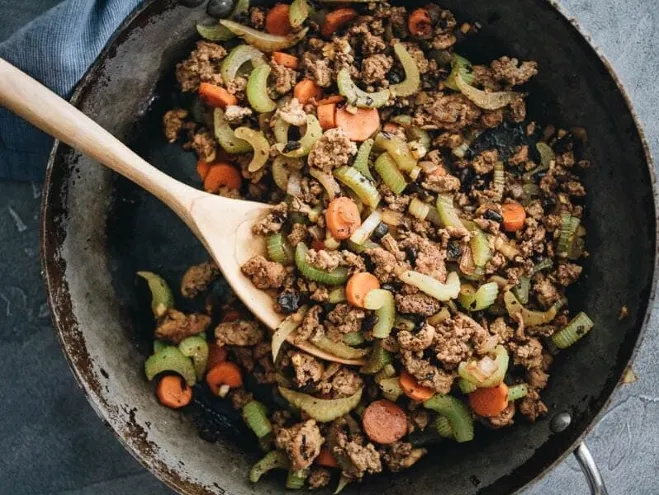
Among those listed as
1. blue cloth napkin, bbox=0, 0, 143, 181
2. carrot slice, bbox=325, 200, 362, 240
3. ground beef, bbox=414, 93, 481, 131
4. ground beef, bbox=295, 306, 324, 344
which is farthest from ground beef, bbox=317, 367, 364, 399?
blue cloth napkin, bbox=0, 0, 143, 181

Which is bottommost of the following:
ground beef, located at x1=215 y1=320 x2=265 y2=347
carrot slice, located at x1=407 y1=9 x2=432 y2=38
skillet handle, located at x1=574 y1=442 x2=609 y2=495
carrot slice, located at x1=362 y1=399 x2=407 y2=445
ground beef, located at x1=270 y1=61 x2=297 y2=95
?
ground beef, located at x1=215 y1=320 x2=265 y2=347

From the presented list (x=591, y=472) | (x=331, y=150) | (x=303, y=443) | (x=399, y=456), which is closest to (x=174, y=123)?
(x=331, y=150)

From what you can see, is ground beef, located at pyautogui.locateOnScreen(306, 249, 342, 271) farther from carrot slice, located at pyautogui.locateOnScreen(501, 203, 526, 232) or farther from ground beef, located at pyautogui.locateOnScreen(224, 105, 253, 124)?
carrot slice, located at pyautogui.locateOnScreen(501, 203, 526, 232)

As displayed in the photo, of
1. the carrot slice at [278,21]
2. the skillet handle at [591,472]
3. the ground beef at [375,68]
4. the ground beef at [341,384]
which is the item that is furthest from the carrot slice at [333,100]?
the skillet handle at [591,472]

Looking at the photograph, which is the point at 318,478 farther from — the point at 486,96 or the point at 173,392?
the point at 486,96

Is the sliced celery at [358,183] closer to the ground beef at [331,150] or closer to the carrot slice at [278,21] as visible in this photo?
the ground beef at [331,150]
